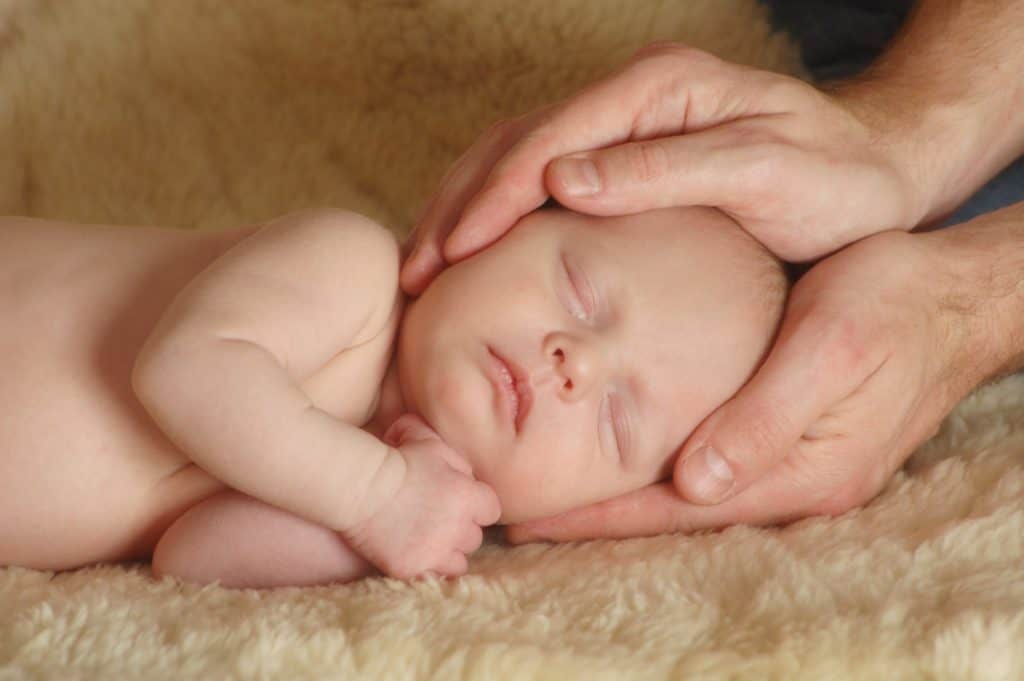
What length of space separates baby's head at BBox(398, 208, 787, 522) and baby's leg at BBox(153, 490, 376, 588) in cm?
17

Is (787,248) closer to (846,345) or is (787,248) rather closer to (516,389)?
(846,345)

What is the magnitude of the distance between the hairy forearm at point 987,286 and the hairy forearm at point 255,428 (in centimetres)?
69

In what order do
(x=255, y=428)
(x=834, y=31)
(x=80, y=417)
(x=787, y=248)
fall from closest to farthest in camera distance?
(x=255, y=428) < (x=80, y=417) < (x=787, y=248) < (x=834, y=31)

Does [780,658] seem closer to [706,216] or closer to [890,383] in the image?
[890,383]

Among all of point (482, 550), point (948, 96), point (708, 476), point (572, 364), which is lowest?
point (482, 550)

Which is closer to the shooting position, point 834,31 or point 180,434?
point 180,434

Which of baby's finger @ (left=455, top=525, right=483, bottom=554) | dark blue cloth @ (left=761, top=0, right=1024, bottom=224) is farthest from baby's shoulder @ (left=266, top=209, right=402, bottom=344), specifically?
dark blue cloth @ (left=761, top=0, right=1024, bottom=224)

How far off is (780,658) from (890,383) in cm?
43

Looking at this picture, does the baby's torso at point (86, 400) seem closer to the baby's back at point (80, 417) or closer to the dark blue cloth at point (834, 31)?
the baby's back at point (80, 417)

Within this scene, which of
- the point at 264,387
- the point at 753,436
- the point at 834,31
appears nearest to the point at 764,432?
the point at 753,436

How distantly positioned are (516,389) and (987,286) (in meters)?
0.58

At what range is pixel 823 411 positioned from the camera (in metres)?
1.18

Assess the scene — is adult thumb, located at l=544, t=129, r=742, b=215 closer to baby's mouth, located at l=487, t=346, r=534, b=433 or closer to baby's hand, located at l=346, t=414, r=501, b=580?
baby's mouth, located at l=487, t=346, r=534, b=433

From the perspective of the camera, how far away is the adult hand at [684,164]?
3.92 feet
